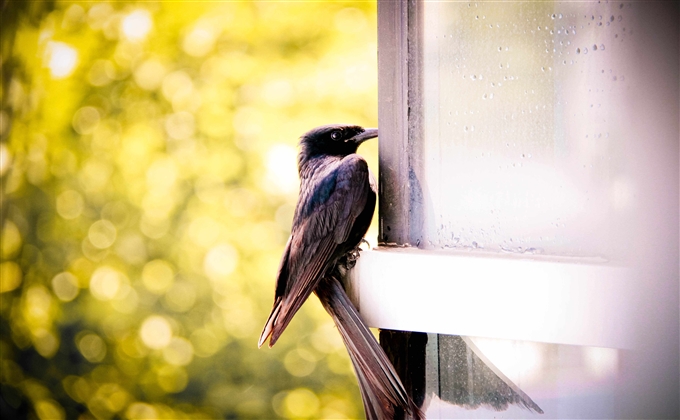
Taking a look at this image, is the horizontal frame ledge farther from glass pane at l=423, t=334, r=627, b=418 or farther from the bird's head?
the bird's head

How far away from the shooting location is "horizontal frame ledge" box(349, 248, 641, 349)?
110cm

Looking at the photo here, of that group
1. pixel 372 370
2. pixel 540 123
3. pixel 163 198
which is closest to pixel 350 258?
pixel 372 370

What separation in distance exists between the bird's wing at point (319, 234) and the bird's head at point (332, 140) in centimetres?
26

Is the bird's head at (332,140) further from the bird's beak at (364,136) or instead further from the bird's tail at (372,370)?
the bird's tail at (372,370)

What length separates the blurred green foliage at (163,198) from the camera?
4035 mm

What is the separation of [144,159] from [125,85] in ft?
1.73

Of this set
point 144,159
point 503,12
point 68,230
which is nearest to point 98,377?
point 68,230

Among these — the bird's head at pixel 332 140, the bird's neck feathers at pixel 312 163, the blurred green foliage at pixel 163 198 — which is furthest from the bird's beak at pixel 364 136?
the blurred green foliage at pixel 163 198

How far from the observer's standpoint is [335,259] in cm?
156

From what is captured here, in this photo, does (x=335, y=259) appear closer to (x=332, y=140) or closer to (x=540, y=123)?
(x=332, y=140)

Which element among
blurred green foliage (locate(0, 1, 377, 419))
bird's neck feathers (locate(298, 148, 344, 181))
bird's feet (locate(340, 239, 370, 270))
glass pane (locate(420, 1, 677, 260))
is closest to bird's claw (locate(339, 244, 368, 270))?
bird's feet (locate(340, 239, 370, 270))

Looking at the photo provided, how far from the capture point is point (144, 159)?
4.25 meters

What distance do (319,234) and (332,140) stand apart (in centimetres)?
43

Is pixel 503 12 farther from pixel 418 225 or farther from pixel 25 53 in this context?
pixel 25 53
